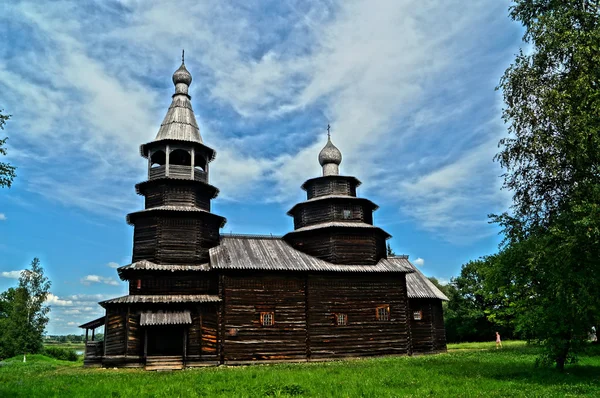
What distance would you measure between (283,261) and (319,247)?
3.38m

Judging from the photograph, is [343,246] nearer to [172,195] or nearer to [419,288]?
[419,288]

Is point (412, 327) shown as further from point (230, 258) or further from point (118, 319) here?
point (118, 319)

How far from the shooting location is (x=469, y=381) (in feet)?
53.9

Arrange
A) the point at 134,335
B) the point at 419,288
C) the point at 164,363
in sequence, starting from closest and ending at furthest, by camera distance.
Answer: the point at 164,363, the point at 134,335, the point at 419,288

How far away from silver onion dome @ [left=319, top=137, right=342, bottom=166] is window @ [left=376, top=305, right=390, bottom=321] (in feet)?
38.1

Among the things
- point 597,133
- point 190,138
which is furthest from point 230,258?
point 597,133

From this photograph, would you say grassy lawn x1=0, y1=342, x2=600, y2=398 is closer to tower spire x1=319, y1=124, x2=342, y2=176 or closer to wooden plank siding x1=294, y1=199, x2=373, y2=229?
wooden plank siding x1=294, y1=199, x2=373, y2=229

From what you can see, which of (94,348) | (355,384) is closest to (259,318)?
(94,348)

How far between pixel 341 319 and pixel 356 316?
1.05m

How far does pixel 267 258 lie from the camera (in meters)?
30.0

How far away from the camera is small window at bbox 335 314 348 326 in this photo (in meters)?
29.6

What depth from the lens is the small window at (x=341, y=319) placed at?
29609mm

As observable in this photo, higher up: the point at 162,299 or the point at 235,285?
the point at 235,285

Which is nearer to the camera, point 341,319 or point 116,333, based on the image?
point 116,333
